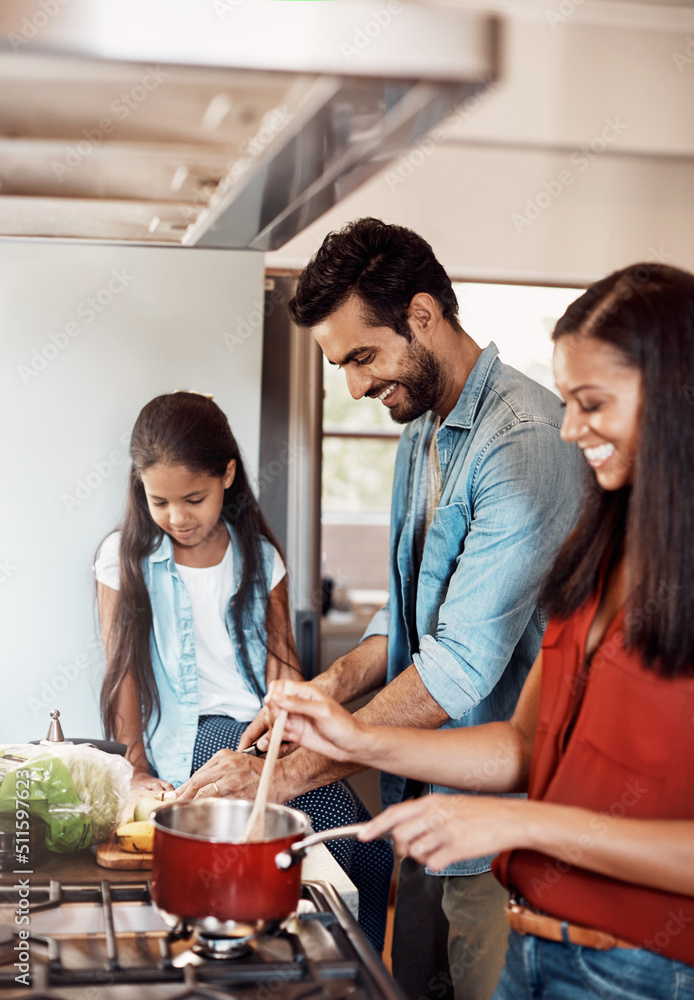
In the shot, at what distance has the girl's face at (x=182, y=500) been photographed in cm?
158

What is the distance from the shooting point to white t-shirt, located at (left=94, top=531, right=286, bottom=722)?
5.32 ft

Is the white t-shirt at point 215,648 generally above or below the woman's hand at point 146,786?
above

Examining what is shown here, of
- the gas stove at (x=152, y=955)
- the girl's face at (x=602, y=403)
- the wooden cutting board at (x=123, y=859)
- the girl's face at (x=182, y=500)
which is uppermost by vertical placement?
the girl's face at (x=602, y=403)

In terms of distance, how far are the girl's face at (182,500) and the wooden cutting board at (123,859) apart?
664 millimetres

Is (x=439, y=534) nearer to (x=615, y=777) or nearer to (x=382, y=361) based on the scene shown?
(x=382, y=361)

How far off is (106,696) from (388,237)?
0.88m

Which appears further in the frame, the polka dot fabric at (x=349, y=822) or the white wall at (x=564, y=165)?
the white wall at (x=564, y=165)

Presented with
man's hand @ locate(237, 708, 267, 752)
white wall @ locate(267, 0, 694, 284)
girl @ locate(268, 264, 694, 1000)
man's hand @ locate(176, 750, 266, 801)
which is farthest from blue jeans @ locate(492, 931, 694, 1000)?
white wall @ locate(267, 0, 694, 284)

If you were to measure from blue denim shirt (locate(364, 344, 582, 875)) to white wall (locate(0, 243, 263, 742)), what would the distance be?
52 cm

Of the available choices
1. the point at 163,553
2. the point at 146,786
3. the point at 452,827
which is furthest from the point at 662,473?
the point at 163,553

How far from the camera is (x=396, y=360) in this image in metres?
1.45

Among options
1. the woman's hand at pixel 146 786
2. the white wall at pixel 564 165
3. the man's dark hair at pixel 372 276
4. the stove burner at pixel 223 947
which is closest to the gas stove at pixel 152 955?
the stove burner at pixel 223 947

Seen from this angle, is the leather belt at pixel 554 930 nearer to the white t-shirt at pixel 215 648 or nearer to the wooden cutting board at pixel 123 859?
the wooden cutting board at pixel 123 859

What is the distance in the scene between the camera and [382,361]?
145 centimetres
